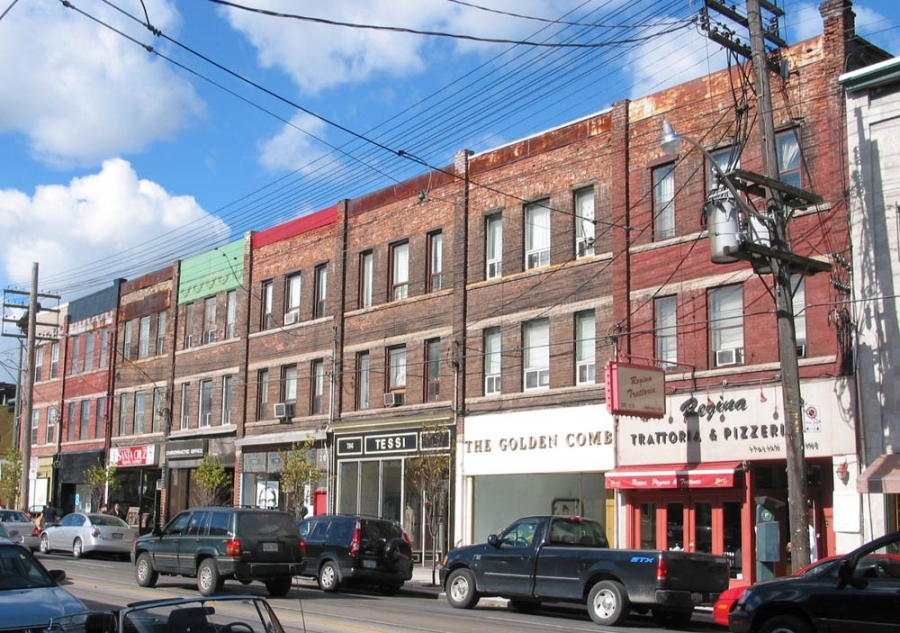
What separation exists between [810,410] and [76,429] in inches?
1483

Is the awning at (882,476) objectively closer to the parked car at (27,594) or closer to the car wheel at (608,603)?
the car wheel at (608,603)

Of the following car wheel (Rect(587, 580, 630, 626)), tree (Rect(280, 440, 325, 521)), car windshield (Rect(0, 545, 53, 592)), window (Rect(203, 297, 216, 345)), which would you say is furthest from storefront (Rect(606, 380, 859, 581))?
window (Rect(203, 297, 216, 345))

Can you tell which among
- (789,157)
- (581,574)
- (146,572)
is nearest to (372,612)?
(581,574)

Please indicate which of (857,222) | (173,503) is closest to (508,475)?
(857,222)

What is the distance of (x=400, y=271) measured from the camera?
32312mm

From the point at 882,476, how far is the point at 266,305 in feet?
77.9

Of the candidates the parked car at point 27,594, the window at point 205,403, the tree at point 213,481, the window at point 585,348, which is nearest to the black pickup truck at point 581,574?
the window at point 585,348

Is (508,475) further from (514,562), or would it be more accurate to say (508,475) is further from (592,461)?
(514,562)

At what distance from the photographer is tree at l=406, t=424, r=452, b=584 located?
27.1 meters

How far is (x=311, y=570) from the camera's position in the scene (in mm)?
22688

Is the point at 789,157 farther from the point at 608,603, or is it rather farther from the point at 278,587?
the point at 278,587

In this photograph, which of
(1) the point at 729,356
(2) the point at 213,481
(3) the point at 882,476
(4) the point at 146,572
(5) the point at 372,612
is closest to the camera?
(5) the point at 372,612

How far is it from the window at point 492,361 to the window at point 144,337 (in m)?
20.8

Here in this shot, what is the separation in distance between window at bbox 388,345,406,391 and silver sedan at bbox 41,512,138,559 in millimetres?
9014
